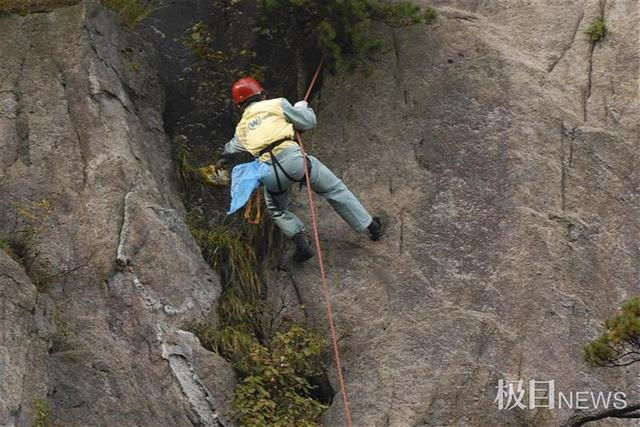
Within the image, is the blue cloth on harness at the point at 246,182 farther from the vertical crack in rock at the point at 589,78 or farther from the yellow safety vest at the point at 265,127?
the vertical crack in rock at the point at 589,78

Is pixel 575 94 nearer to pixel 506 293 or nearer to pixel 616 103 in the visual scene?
pixel 616 103

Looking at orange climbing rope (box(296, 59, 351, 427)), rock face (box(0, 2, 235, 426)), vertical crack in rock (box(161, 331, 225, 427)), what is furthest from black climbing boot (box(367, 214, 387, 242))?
vertical crack in rock (box(161, 331, 225, 427))

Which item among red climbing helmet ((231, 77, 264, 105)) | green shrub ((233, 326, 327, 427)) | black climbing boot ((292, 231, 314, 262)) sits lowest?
green shrub ((233, 326, 327, 427))

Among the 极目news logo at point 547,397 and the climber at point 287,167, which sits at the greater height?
the climber at point 287,167

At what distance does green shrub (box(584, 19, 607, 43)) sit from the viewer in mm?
11922

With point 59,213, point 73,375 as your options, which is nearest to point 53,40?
point 59,213

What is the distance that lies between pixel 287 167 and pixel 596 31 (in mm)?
3529

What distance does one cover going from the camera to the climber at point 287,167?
34.8 feet

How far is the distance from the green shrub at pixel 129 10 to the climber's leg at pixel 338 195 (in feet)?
8.16

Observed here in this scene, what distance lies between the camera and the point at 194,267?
10.5 meters

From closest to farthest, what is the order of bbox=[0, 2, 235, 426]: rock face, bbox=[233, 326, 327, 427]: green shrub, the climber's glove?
bbox=[0, 2, 235, 426]: rock face, bbox=[233, 326, 327, 427]: green shrub, the climber's glove

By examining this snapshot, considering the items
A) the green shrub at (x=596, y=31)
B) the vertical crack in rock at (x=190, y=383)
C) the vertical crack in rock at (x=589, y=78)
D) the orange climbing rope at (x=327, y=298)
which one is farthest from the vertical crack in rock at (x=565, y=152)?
the vertical crack in rock at (x=190, y=383)

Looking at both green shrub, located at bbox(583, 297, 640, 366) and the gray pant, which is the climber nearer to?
the gray pant

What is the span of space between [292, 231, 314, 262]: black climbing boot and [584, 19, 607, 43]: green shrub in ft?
11.6
